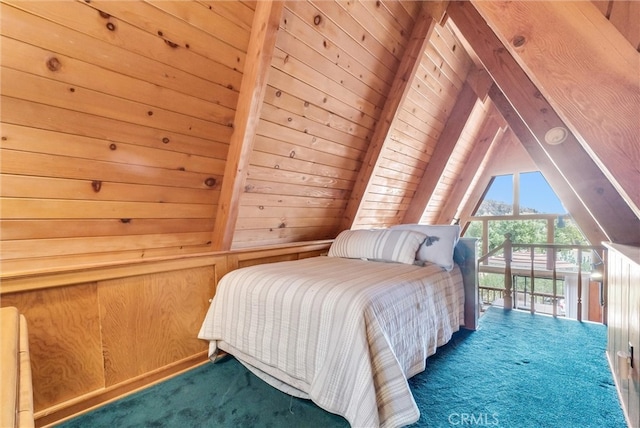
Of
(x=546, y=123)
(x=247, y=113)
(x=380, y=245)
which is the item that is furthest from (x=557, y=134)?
(x=247, y=113)

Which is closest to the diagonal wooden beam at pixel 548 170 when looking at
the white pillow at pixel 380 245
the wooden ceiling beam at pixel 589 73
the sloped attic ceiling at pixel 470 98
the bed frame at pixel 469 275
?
the sloped attic ceiling at pixel 470 98

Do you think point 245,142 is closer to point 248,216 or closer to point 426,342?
point 248,216

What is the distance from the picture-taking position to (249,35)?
1.57m

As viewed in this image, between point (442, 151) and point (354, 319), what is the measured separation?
9.46 ft

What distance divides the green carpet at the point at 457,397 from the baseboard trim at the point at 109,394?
0.16 ft

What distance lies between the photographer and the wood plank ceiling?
3.09 feet

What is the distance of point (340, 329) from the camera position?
4.29 ft

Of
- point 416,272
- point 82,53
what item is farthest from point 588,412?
point 82,53

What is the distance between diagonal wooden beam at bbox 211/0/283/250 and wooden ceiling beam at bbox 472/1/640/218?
1.06 m

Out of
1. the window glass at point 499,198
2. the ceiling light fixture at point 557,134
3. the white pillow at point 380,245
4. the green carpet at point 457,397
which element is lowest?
the green carpet at point 457,397

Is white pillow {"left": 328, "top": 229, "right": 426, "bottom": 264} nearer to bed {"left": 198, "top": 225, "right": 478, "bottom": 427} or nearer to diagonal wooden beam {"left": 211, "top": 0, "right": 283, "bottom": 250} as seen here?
bed {"left": 198, "top": 225, "right": 478, "bottom": 427}

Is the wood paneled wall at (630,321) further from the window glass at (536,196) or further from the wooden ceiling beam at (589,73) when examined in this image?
the window glass at (536,196)

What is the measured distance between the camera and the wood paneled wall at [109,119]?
115cm

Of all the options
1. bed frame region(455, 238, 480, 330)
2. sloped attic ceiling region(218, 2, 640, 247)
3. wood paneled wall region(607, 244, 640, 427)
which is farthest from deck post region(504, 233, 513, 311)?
wood paneled wall region(607, 244, 640, 427)
